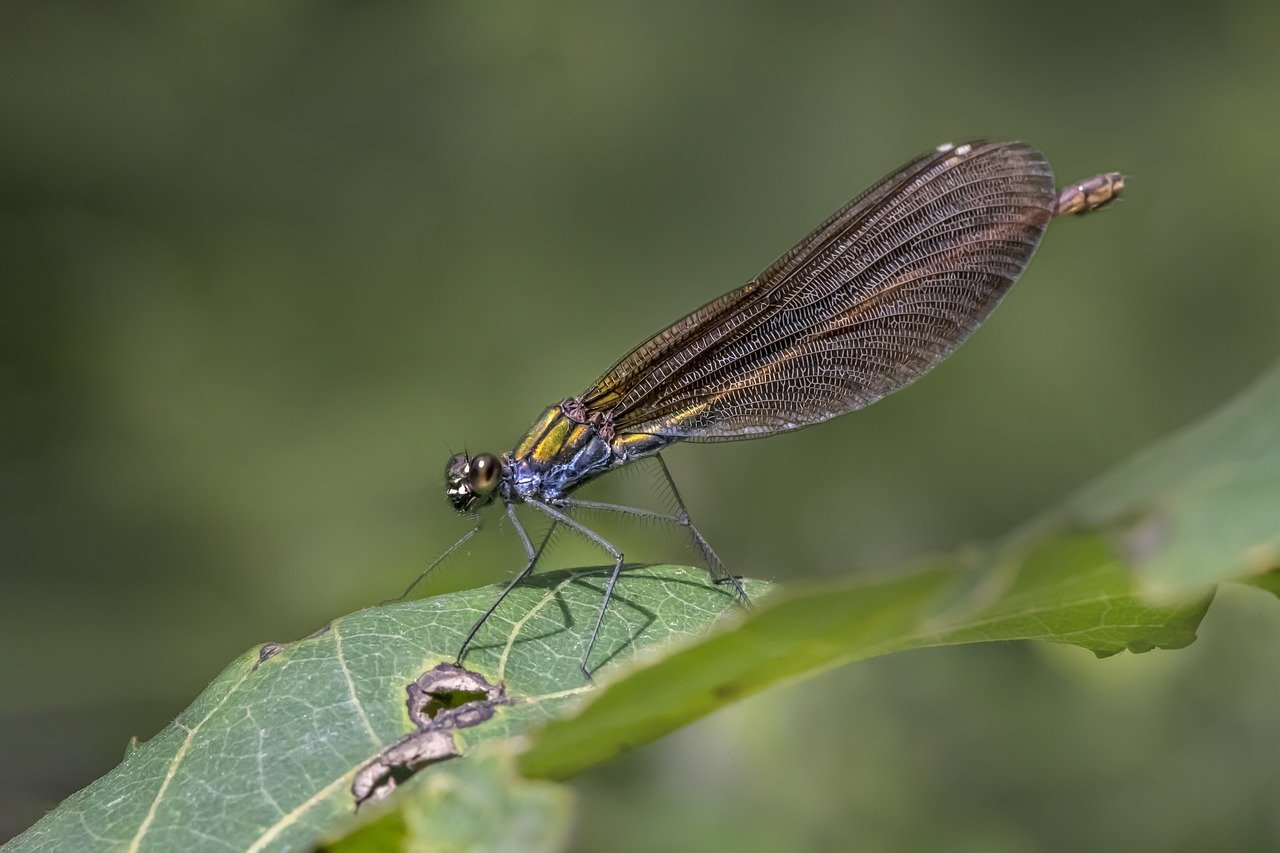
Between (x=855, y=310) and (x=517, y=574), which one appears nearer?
(x=517, y=574)

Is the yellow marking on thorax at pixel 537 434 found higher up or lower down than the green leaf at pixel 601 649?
higher up

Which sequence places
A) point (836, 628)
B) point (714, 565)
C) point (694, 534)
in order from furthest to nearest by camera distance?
point (694, 534) < point (714, 565) < point (836, 628)

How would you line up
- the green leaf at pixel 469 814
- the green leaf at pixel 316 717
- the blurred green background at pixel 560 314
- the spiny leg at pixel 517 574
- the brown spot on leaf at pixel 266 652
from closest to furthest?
the green leaf at pixel 469 814
the green leaf at pixel 316 717
the brown spot on leaf at pixel 266 652
the spiny leg at pixel 517 574
the blurred green background at pixel 560 314

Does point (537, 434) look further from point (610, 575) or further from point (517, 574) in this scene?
point (610, 575)

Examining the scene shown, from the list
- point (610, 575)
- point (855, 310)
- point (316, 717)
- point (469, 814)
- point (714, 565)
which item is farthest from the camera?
point (855, 310)

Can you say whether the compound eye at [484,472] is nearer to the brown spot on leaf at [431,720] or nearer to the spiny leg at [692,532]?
the spiny leg at [692,532]

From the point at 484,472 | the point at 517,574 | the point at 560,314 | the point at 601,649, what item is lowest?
the point at 601,649

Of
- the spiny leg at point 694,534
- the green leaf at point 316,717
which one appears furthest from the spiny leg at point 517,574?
the spiny leg at point 694,534

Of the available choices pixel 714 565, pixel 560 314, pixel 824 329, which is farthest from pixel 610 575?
pixel 560 314
